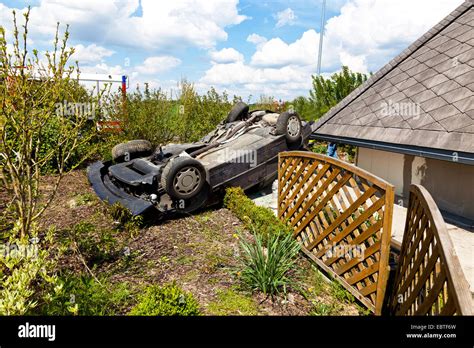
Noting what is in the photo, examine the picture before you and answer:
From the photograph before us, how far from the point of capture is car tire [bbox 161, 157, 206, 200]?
646 centimetres

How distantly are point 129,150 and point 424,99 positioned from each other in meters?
6.90

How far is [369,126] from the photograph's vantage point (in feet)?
22.6

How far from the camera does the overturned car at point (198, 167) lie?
659 centimetres

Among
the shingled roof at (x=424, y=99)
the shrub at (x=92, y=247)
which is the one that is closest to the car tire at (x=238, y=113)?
the shingled roof at (x=424, y=99)

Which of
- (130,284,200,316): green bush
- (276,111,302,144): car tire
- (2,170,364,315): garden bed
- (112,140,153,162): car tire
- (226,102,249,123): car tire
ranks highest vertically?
(226,102,249,123): car tire

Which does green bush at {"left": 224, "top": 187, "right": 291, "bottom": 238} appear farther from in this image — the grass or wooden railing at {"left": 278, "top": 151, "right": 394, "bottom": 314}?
the grass

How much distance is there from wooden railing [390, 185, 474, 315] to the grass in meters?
1.59

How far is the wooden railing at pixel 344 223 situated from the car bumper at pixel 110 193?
2.71 m

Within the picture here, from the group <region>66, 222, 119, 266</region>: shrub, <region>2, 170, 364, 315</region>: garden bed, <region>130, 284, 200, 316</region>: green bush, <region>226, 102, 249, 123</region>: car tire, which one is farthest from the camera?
<region>226, 102, 249, 123</region>: car tire

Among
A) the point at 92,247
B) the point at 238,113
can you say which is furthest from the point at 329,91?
the point at 92,247

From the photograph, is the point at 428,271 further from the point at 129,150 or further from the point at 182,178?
the point at 129,150

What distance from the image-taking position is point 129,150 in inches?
339

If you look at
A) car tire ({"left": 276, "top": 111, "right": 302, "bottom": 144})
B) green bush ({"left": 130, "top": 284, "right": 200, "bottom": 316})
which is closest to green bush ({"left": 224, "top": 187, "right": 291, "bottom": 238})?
car tire ({"left": 276, "top": 111, "right": 302, "bottom": 144})
